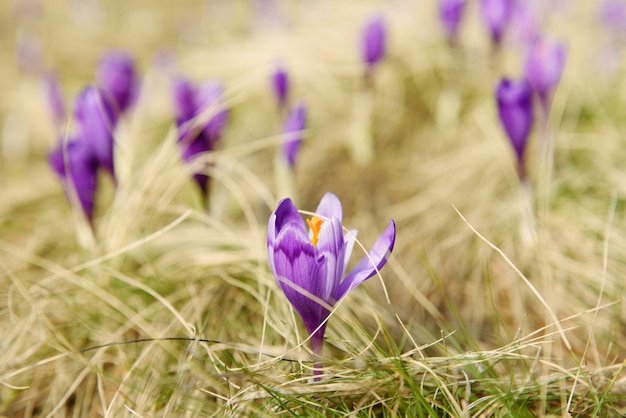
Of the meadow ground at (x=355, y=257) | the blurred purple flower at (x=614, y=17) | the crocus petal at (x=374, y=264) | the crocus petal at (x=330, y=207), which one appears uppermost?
the blurred purple flower at (x=614, y=17)

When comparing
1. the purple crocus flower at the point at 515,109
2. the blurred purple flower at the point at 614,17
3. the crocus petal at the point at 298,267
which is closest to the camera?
the crocus petal at the point at 298,267

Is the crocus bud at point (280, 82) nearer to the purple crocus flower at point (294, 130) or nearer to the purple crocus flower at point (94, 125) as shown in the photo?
the purple crocus flower at point (294, 130)

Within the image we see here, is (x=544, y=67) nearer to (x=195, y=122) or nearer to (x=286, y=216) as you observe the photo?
(x=195, y=122)

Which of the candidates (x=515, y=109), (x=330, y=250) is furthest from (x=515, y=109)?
(x=330, y=250)

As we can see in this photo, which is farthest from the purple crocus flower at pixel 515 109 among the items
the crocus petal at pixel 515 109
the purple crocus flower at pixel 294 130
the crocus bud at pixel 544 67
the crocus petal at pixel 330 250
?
the crocus petal at pixel 330 250

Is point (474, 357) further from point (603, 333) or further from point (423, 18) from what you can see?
point (423, 18)

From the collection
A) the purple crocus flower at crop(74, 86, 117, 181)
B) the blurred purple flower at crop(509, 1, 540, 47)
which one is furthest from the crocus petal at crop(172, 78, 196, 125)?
the blurred purple flower at crop(509, 1, 540, 47)
